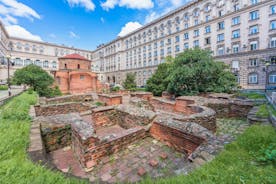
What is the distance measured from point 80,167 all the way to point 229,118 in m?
7.90

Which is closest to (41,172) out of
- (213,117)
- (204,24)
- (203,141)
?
Result: (203,141)

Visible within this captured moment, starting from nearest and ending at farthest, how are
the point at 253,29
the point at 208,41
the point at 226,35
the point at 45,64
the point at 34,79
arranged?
1. the point at 34,79
2. the point at 253,29
3. the point at 226,35
4. the point at 208,41
5. the point at 45,64

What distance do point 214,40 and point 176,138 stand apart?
3115 cm

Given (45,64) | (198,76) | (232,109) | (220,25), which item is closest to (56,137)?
(232,109)

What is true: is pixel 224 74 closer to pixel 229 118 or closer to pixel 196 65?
pixel 196 65

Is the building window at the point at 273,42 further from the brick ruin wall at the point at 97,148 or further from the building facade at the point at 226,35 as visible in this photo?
the brick ruin wall at the point at 97,148

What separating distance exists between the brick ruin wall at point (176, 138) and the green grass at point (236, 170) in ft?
2.47

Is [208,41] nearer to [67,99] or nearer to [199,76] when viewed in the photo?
[199,76]

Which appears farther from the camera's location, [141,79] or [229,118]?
[141,79]

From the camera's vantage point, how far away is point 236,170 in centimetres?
196

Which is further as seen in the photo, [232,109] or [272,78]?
[272,78]

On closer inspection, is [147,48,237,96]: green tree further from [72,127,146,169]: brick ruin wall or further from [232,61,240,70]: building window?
[232,61,240,70]: building window

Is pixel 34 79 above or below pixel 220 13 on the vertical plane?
below

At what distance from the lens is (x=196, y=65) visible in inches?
512
